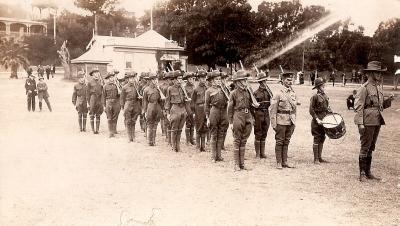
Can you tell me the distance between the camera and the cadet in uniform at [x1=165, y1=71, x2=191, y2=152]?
10812mm

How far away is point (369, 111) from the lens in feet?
26.0

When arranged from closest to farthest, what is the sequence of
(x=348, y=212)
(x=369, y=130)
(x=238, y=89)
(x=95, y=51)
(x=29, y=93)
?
(x=348, y=212), (x=369, y=130), (x=238, y=89), (x=29, y=93), (x=95, y=51)

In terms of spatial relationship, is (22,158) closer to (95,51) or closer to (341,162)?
(341,162)

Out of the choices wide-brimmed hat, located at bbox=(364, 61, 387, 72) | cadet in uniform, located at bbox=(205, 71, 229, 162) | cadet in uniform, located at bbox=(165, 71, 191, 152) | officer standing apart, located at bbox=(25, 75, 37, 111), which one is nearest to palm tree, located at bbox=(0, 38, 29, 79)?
officer standing apart, located at bbox=(25, 75, 37, 111)

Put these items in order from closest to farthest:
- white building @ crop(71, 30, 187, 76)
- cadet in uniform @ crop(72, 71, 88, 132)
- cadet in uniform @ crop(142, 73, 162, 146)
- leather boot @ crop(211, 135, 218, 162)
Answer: leather boot @ crop(211, 135, 218, 162)
cadet in uniform @ crop(142, 73, 162, 146)
cadet in uniform @ crop(72, 71, 88, 132)
white building @ crop(71, 30, 187, 76)

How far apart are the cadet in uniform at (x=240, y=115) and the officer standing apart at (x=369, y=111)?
6.44ft

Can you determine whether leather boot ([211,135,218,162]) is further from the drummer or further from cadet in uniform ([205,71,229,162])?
the drummer

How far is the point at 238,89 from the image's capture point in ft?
29.1

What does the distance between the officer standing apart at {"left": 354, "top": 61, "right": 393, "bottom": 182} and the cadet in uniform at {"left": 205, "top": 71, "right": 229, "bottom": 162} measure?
2.81 meters

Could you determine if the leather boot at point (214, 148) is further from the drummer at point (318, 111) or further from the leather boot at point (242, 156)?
the drummer at point (318, 111)

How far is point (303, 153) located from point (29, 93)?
13135 mm

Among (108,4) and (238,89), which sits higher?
(108,4)

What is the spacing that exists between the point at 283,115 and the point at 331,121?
1031 millimetres

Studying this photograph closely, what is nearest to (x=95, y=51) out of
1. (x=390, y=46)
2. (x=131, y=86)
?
(x=390, y=46)
